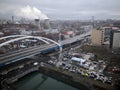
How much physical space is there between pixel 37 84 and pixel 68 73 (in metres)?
1.10

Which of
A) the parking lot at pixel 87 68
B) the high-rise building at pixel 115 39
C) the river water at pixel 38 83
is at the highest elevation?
the high-rise building at pixel 115 39

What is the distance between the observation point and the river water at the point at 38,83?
420 centimetres

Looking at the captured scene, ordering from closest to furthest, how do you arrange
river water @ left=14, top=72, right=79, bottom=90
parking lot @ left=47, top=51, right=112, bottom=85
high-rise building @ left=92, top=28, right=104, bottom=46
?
A: 1. river water @ left=14, top=72, right=79, bottom=90
2. parking lot @ left=47, top=51, right=112, bottom=85
3. high-rise building @ left=92, top=28, right=104, bottom=46

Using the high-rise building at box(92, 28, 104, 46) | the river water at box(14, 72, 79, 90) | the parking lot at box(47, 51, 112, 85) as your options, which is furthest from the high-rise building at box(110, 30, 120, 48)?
the river water at box(14, 72, 79, 90)

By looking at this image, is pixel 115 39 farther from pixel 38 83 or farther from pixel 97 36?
pixel 38 83

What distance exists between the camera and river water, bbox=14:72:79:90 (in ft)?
13.8

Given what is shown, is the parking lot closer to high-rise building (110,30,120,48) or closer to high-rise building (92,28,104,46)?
high-rise building (110,30,120,48)

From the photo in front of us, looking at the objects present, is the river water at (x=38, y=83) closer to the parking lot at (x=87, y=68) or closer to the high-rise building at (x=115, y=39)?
the parking lot at (x=87, y=68)

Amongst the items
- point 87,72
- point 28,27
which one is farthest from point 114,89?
point 28,27

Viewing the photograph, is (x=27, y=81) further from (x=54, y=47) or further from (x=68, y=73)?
(x=54, y=47)

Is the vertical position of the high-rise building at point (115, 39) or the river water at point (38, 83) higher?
the high-rise building at point (115, 39)

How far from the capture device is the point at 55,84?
14.4ft

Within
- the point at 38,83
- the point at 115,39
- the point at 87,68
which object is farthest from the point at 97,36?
the point at 38,83

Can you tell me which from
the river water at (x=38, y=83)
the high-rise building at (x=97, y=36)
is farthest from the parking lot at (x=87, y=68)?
the high-rise building at (x=97, y=36)
